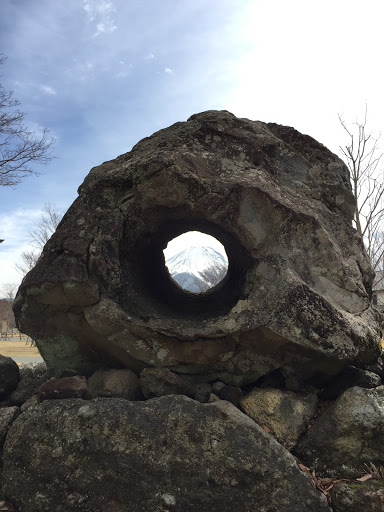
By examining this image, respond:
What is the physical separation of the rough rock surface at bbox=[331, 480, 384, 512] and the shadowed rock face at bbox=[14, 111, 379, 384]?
3.42ft

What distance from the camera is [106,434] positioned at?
2811mm

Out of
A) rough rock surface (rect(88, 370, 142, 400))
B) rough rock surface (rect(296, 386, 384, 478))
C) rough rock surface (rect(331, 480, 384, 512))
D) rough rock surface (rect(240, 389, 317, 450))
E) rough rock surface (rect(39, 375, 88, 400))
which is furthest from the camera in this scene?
rough rock surface (rect(88, 370, 142, 400))

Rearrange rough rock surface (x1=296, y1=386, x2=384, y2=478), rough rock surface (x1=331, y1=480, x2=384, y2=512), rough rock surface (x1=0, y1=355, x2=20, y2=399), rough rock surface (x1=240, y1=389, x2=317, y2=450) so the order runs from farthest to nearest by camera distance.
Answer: rough rock surface (x1=0, y1=355, x2=20, y2=399) < rough rock surface (x1=240, y1=389, x2=317, y2=450) < rough rock surface (x1=296, y1=386, x2=384, y2=478) < rough rock surface (x1=331, y1=480, x2=384, y2=512)

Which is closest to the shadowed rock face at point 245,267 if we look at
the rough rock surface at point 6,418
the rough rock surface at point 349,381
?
the rough rock surface at point 349,381

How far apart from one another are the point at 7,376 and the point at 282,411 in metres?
3.30

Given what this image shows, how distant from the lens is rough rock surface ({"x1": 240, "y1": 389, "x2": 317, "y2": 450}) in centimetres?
322

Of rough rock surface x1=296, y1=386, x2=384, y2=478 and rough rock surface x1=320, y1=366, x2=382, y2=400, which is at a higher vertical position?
rough rock surface x1=320, y1=366, x2=382, y2=400

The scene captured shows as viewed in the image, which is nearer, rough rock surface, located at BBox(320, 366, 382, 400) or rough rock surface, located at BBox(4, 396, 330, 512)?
rough rock surface, located at BBox(4, 396, 330, 512)

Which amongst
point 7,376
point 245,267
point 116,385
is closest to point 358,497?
point 116,385

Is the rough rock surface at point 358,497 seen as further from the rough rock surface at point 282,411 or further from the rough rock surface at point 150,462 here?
the rough rock surface at point 282,411

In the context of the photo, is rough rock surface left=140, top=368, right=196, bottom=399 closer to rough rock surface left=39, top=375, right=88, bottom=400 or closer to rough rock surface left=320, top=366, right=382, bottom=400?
rough rock surface left=39, top=375, right=88, bottom=400

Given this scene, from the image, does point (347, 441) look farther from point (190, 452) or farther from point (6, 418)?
point (6, 418)

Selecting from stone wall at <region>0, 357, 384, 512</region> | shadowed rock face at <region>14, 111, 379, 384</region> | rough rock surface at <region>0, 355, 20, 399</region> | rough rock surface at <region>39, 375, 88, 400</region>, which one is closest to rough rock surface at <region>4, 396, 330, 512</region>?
stone wall at <region>0, 357, 384, 512</region>

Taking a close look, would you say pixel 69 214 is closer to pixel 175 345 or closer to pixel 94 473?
pixel 175 345
